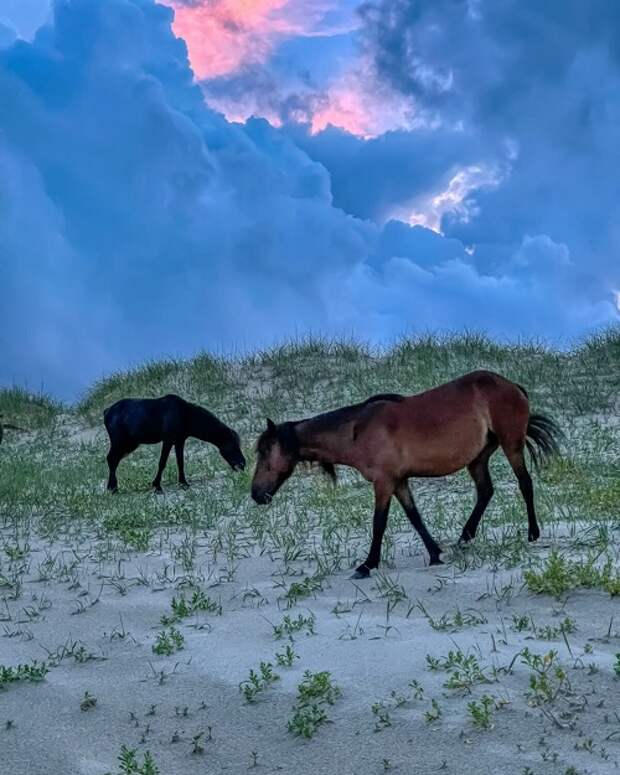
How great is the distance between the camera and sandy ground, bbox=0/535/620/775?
12.1ft

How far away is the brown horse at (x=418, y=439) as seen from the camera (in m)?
6.51

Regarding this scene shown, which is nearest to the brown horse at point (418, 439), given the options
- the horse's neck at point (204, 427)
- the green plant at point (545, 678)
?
the green plant at point (545, 678)

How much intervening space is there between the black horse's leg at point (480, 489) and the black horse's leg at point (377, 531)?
0.77m

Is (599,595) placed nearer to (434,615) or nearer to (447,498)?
(434,615)

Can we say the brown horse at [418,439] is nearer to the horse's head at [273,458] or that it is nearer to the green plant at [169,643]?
the horse's head at [273,458]

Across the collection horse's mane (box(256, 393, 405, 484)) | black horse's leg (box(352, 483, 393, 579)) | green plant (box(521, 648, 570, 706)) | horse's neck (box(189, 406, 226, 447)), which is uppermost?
horse's neck (box(189, 406, 226, 447))

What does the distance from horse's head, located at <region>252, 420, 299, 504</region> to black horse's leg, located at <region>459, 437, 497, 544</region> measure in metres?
1.35

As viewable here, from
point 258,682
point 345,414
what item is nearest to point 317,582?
point 345,414

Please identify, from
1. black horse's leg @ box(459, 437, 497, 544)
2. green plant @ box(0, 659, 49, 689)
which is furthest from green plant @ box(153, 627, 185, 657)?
black horse's leg @ box(459, 437, 497, 544)

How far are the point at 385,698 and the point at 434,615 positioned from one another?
1.15 meters

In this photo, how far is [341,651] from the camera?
4.71 meters

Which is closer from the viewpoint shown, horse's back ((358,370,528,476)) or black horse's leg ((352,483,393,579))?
black horse's leg ((352,483,393,579))

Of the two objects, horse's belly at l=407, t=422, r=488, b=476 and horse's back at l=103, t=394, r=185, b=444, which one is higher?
horse's back at l=103, t=394, r=185, b=444

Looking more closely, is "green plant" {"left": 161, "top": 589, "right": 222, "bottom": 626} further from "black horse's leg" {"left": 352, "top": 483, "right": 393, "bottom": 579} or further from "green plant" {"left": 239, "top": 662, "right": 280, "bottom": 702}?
"green plant" {"left": 239, "top": 662, "right": 280, "bottom": 702}
